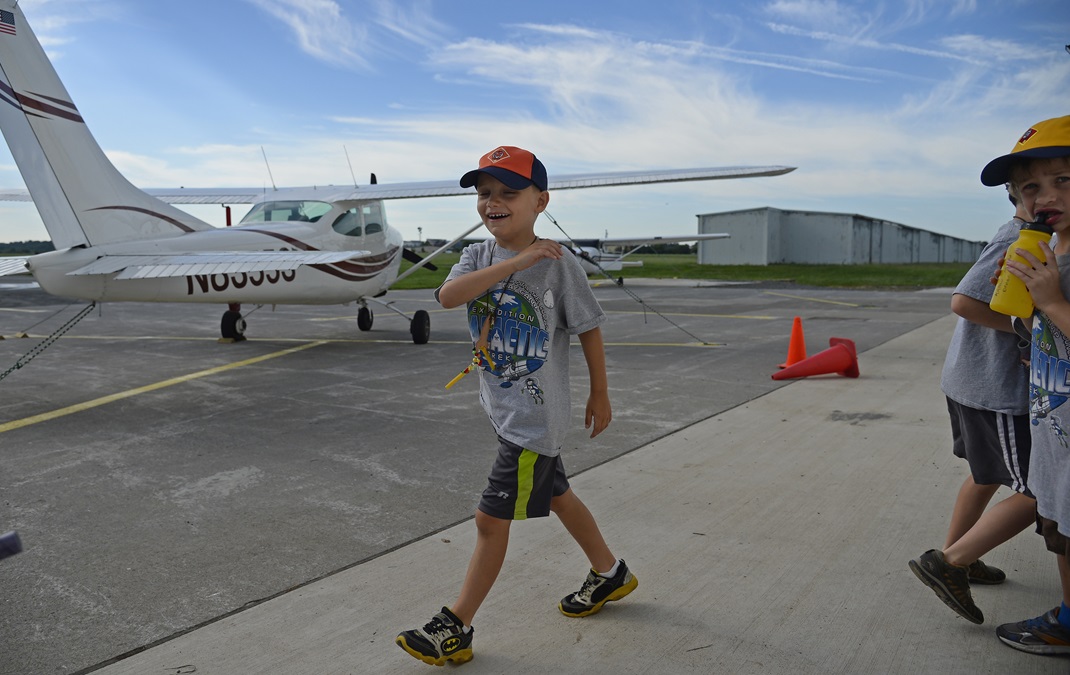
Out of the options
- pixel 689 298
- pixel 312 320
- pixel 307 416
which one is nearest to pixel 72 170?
pixel 307 416

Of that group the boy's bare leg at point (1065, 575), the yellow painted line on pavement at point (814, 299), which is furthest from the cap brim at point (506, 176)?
the yellow painted line on pavement at point (814, 299)

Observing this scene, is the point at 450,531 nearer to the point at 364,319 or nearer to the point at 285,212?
the point at 285,212

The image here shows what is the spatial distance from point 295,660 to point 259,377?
6.37 metres

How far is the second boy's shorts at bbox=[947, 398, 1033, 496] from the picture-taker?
2.66 metres

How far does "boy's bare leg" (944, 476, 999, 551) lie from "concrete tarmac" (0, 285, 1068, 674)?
0.89 feet

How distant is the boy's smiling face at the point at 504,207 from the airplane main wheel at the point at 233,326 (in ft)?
32.3

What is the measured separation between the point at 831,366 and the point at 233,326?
8.27 metres

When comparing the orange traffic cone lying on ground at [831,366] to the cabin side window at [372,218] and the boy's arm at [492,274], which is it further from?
the cabin side window at [372,218]

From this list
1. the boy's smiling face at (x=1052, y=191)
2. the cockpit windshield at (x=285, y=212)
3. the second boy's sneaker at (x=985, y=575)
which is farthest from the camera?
the cockpit windshield at (x=285, y=212)

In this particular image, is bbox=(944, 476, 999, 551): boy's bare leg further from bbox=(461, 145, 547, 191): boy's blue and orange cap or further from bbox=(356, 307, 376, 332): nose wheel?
bbox=(356, 307, 376, 332): nose wheel

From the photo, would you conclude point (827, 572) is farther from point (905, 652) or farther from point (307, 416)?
point (307, 416)

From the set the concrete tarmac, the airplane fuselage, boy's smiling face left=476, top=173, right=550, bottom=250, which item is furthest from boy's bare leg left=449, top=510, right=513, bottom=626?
the airplane fuselage

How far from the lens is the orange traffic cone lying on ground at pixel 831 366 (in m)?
8.07

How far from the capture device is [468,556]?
348 centimetres
